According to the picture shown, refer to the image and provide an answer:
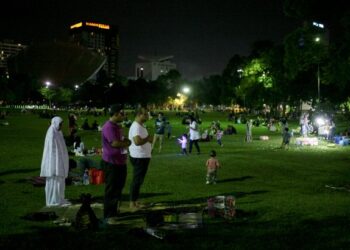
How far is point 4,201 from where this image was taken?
11188 millimetres

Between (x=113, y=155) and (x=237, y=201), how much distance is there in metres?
3.97

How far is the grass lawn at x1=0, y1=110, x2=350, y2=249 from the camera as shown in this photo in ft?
25.7

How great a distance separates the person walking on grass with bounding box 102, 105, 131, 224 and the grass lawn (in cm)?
69

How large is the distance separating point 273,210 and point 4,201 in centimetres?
634

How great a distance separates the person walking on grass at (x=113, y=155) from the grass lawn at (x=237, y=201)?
0.69 m

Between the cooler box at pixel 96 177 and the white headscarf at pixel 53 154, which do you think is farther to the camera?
the cooler box at pixel 96 177

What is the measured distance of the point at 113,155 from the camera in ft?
28.8

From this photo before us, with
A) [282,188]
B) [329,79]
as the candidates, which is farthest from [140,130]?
[329,79]

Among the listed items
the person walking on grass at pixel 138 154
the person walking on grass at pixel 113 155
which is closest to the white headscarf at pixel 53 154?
the person walking on grass at pixel 138 154

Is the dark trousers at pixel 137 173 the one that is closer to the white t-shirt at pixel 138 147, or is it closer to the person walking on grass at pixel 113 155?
the white t-shirt at pixel 138 147

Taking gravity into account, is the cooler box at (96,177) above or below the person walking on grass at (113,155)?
below

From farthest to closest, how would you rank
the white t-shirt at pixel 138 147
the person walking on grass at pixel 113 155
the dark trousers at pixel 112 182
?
the white t-shirt at pixel 138 147
the dark trousers at pixel 112 182
the person walking on grass at pixel 113 155

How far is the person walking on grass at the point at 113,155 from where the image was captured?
28.7 ft

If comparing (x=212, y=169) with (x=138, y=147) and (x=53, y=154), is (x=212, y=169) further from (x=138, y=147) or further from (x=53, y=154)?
(x=53, y=154)
